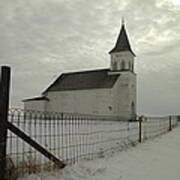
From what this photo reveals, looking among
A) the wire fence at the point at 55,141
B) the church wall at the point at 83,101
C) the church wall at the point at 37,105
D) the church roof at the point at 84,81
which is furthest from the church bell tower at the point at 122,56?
the wire fence at the point at 55,141

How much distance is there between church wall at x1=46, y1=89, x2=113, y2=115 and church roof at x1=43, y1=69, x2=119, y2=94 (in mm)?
1056

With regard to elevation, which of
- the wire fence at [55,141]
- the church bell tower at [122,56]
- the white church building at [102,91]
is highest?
the church bell tower at [122,56]

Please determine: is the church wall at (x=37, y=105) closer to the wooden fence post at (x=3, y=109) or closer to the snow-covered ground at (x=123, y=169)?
the snow-covered ground at (x=123, y=169)

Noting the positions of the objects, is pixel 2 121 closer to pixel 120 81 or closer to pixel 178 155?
pixel 178 155

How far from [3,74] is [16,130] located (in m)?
0.97

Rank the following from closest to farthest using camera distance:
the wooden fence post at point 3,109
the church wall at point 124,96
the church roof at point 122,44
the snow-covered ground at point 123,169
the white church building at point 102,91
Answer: the wooden fence post at point 3,109 < the snow-covered ground at point 123,169 < the white church building at point 102,91 < the church wall at point 124,96 < the church roof at point 122,44

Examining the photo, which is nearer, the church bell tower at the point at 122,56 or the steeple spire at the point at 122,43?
the church bell tower at the point at 122,56

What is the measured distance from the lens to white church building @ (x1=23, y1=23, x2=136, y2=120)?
46625 millimetres

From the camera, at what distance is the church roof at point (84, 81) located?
48728mm

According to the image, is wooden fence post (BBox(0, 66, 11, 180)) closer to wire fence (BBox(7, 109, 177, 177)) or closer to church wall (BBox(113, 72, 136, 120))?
wire fence (BBox(7, 109, 177, 177))

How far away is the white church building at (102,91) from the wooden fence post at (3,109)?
41.2 meters

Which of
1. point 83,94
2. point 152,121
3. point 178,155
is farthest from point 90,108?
point 178,155

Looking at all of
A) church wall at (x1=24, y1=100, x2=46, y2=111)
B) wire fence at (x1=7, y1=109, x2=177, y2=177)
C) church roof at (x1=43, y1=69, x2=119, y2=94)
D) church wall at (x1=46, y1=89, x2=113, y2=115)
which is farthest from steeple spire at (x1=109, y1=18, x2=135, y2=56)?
wire fence at (x1=7, y1=109, x2=177, y2=177)

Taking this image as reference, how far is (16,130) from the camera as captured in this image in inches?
190
